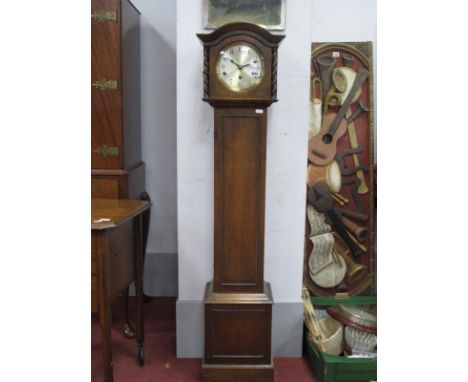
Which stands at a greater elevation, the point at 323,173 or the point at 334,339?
the point at 323,173

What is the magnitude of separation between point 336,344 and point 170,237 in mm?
1474

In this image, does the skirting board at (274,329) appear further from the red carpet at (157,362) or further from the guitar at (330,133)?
the guitar at (330,133)

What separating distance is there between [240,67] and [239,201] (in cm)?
64

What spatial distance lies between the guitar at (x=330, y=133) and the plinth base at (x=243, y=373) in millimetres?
1427

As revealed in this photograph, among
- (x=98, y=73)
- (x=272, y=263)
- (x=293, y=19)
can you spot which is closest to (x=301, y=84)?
(x=293, y=19)

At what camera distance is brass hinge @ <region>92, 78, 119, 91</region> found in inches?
109

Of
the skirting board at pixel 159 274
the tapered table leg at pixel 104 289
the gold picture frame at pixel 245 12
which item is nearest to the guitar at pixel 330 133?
the gold picture frame at pixel 245 12

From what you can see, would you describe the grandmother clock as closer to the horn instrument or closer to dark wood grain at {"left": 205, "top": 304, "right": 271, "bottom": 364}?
dark wood grain at {"left": 205, "top": 304, "right": 271, "bottom": 364}

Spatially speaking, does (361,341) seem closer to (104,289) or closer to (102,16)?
(104,289)

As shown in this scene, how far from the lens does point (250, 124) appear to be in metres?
2.29

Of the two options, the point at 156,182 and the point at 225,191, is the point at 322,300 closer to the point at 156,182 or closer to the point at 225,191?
the point at 225,191

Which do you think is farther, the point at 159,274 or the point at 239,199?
the point at 159,274

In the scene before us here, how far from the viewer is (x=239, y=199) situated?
7.73ft

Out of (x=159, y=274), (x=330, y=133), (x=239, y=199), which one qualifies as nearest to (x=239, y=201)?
(x=239, y=199)
